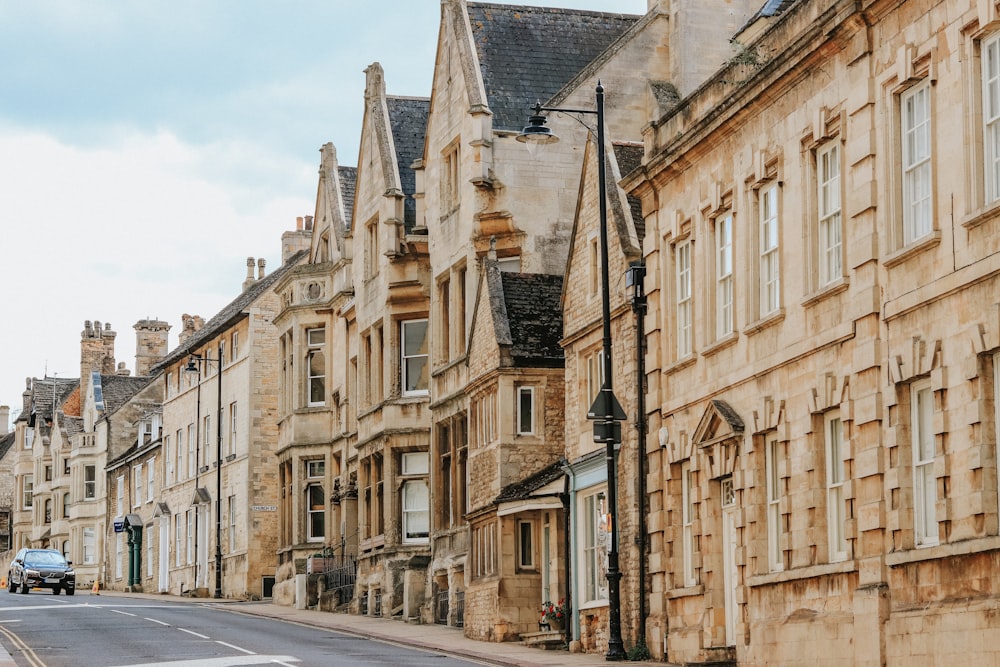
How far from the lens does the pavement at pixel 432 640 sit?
29.0m

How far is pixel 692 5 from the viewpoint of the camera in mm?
42000

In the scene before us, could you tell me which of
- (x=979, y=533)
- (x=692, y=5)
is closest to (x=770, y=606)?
(x=979, y=533)

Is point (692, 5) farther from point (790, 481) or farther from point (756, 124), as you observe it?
point (790, 481)

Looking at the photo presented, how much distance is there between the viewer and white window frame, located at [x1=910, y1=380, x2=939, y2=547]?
21.0 meters

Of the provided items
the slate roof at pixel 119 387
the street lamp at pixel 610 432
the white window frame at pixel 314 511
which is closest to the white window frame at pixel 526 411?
the street lamp at pixel 610 432

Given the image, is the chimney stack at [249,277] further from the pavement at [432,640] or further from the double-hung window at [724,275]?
the double-hung window at [724,275]

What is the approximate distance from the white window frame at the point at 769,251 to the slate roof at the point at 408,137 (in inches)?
876

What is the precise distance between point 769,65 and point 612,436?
22.3 feet

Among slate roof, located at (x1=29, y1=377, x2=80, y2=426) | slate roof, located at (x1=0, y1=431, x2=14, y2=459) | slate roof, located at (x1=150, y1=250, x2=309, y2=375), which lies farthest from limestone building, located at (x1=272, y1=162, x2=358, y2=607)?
slate roof, located at (x1=0, y1=431, x2=14, y2=459)

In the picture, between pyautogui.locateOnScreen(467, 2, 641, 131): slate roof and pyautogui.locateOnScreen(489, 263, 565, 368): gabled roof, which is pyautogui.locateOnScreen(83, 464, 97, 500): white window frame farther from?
pyautogui.locateOnScreen(489, 263, 565, 368): gabled roof

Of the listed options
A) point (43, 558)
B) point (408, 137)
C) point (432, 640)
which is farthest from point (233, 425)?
point (432, 640)

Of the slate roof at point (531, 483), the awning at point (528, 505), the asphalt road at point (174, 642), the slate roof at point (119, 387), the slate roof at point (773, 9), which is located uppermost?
the slate roof at point (773, 9)

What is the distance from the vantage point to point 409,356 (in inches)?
1885

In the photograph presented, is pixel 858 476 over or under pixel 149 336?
under
